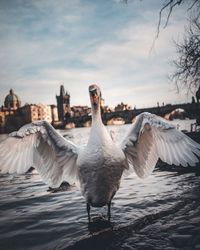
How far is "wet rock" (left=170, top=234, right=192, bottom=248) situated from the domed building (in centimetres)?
16333

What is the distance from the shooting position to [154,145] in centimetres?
552

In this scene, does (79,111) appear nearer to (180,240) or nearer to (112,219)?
(112,219)

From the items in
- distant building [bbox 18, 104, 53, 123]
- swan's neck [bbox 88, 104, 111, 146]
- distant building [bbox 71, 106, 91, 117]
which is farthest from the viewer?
distant building [bbox 71, 106, 91, 117]

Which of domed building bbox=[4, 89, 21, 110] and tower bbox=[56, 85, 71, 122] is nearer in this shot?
tower bbox=[56, 85, 71, 122]

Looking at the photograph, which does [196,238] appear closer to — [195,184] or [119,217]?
[119,217]

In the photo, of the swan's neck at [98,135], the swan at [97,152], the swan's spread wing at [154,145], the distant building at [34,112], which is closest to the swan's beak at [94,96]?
the swan at [97,152]

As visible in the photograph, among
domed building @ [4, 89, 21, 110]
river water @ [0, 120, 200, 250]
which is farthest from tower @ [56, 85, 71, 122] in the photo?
river water @ [0, 120, 200, 250]

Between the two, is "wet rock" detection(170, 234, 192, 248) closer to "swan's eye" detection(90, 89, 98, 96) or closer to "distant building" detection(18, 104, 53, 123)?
"swan's eye" detection(90, 89, 98, 96)

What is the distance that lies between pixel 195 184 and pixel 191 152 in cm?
337

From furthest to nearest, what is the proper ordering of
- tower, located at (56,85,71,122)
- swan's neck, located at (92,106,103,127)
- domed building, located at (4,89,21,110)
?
domed building, located at (4,89,21,110) < tower, located at (56,85,71,122) < swan's neck, located at (92,106,103,127)

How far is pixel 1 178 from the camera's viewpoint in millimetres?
11758

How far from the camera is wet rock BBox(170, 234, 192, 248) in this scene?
166 inches

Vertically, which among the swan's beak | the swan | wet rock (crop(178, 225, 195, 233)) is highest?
the swan's beak

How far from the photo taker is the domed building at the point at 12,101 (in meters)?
162
